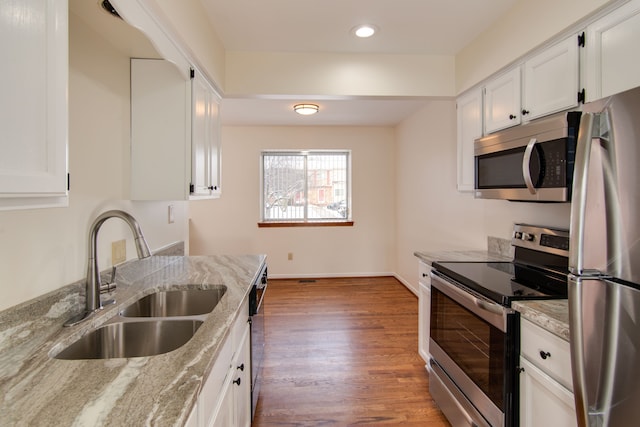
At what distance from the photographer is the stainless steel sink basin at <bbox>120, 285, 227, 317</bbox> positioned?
159 centimetres

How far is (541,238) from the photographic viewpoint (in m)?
1.92

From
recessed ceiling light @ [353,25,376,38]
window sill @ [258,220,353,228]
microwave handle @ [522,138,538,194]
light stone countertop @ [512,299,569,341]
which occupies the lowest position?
light stone countertop @ [512,299,569,341]

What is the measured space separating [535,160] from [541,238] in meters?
0.66

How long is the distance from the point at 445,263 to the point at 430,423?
0.95m

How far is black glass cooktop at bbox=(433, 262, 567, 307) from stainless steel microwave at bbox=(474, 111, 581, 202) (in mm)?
429

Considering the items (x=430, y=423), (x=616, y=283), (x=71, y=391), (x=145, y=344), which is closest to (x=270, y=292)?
(x=430, y=423)

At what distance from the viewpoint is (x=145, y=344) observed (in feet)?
4.10

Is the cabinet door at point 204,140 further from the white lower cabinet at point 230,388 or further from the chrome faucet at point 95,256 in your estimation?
the white lower cabinet at point 230,388

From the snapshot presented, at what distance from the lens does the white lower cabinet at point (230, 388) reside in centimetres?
92

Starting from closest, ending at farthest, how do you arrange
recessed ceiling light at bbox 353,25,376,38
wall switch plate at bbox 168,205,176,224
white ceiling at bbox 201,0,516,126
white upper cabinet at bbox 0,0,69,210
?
white upper cabinet at bbox 0,0,69,210
white ceiling at bbox 201,0,516,126
recessed ceiling light at bbox 353,25,376,38
wall switch plate at bbox 168,205,176,224

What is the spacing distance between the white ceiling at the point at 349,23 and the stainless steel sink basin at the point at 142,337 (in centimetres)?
180

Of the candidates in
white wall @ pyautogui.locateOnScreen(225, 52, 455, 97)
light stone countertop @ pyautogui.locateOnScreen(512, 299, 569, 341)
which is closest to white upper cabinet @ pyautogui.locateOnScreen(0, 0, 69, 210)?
light stone countertop @ pyautogui.locateOnScreen(512, 299, 569, 341)

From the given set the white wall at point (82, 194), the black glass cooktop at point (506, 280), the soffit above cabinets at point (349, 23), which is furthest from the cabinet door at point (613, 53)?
the white wall at point (82, 194)

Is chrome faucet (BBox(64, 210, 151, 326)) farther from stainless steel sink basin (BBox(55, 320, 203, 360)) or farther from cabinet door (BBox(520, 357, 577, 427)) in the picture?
cabinet door (BBox(520, 357, 577, 427))
